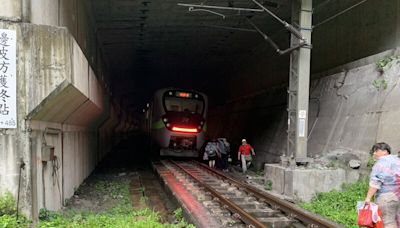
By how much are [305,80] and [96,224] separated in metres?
7.46

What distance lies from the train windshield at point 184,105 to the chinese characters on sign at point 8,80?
43.8ft

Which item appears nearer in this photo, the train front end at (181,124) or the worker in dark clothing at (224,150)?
the worker in dark clothing at (224,150)

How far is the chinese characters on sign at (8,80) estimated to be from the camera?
6.61 metres

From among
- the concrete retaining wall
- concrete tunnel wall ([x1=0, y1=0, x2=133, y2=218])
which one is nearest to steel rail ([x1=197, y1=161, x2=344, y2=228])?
the concrete retaining wall

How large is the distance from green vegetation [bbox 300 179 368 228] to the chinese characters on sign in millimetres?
6511

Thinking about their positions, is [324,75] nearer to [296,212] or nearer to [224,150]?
[224,150]

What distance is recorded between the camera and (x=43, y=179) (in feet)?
25.6

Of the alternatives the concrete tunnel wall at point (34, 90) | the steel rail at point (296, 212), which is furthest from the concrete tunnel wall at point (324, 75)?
the concrete tunnel wall at point (34, 90)

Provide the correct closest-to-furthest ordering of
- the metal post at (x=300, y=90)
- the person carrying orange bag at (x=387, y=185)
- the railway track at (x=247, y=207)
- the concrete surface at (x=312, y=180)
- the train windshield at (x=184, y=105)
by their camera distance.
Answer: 1. the person carrying orange bag at (x=387, y=185)
2. the railway track at (x=247, y=207)
3. the concrete surface at (x=312, y=180)
4. the metal post at (x=300, y=90)
5. the train windshield at (x=184, y=105)

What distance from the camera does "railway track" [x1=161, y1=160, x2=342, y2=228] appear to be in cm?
811

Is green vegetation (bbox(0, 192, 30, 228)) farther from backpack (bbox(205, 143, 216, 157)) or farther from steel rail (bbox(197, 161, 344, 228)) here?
backpack (bbox(205, 143, 216, 157))

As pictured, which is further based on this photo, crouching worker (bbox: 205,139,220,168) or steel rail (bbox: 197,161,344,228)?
crouching worker (bbox: 205,139,220,168)

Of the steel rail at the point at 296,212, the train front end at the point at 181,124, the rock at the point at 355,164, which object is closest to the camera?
the steel rail at the point at 296,212

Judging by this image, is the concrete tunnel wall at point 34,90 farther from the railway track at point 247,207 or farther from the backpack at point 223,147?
the backpack at point 223,147
